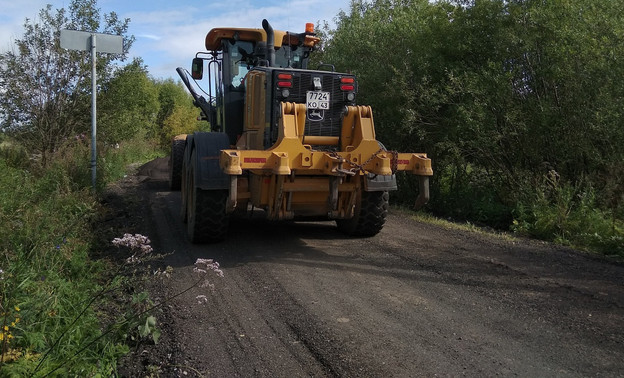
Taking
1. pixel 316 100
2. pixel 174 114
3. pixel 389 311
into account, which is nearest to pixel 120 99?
pixel 316 100

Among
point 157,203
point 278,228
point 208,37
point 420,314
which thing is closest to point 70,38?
point 208,37

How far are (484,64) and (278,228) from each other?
18.5 ft

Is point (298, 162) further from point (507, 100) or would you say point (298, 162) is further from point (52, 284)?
point (507, 100)

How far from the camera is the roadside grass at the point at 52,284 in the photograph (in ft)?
10.4

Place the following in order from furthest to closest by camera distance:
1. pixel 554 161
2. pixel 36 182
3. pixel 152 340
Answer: pixel 554 161
pixel 36 182
pixel 152 340

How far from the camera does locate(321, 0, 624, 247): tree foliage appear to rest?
8695 mm

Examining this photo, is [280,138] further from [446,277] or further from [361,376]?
[361,376]

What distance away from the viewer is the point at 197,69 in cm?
862

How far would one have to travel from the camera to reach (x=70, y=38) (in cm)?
834

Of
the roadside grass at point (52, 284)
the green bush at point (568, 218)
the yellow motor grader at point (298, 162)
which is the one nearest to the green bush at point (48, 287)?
the roadside grass at point (52, 284)

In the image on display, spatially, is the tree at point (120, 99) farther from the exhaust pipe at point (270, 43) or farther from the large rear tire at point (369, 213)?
Answer: the large rear tire at point (369, 213)

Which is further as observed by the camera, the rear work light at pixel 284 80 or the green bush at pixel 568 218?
the green bush at pixel 568 218

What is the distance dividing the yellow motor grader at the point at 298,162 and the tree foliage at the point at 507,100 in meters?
3.47

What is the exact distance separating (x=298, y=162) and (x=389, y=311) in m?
2.24
